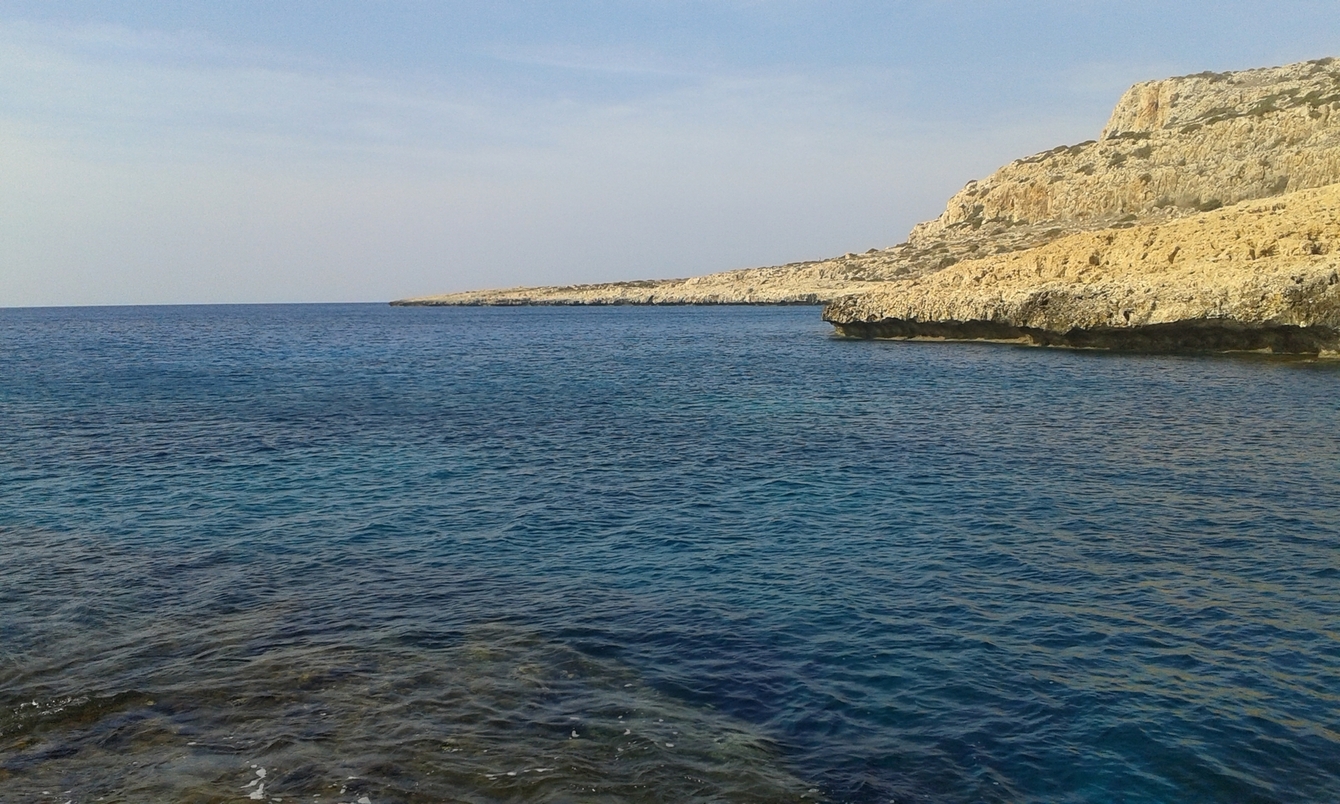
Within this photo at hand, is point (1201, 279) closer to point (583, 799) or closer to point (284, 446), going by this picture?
point (284, 446)

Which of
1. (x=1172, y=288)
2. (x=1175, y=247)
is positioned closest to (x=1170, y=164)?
(x=1175, y=247)

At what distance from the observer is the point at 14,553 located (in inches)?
692

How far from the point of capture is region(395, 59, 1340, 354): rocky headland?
1863 inches

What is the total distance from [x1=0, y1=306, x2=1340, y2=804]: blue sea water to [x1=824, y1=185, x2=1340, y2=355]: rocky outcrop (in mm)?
16644

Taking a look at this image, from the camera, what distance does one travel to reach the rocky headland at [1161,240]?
155 ft

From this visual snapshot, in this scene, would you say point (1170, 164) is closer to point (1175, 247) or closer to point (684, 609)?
point (1175, 247)

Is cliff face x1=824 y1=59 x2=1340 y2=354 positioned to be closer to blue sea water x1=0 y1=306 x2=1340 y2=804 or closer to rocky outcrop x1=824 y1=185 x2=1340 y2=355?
rocky outcrop x1=824 y1=185 x2=1340 y2=355

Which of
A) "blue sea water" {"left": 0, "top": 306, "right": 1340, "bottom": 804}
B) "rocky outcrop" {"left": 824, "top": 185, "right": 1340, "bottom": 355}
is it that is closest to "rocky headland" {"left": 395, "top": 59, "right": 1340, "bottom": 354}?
"rocky outcrop" {"left": 824, "top": 185, "right": 1340, "bottom": 355}

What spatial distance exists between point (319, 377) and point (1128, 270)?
159ft

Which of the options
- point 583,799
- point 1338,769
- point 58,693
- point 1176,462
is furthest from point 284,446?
point 1338,769

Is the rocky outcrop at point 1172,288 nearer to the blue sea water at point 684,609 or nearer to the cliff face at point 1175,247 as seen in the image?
the cliff face at point 1175,247

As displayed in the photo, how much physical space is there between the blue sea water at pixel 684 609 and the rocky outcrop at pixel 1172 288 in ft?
54.6

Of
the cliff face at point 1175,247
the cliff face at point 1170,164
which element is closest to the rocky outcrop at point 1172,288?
the cliff face at point 1175,247

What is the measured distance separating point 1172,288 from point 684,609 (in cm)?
4582
